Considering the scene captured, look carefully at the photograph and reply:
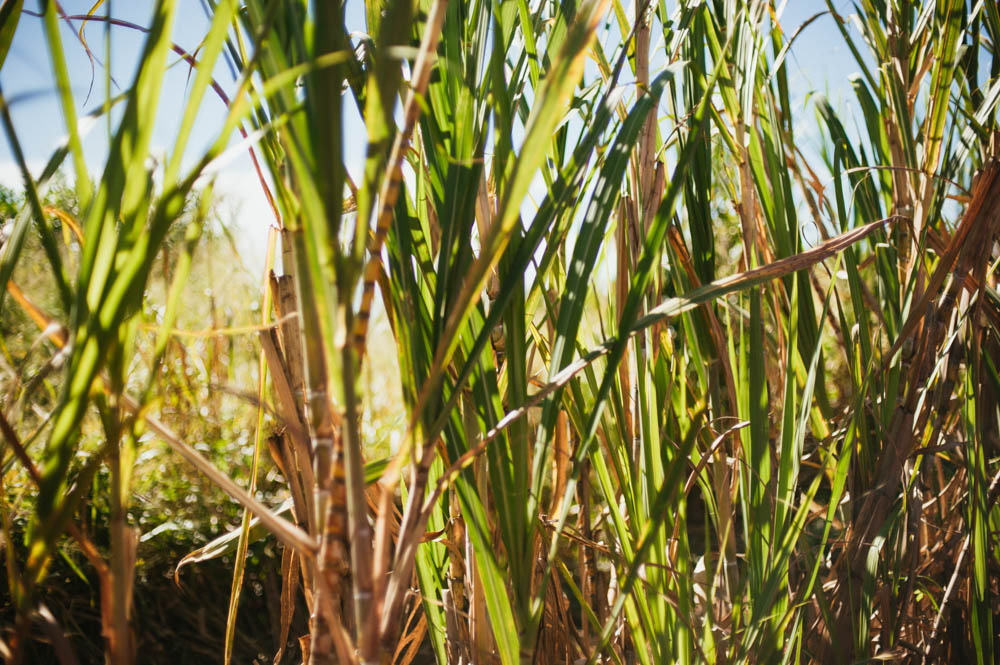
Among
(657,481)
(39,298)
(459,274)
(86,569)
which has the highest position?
(39,298)

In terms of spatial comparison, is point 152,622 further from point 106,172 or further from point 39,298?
point 106,172

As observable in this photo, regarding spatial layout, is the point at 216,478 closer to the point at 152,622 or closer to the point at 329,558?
the point at 329,558

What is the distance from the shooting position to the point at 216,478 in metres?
0.22

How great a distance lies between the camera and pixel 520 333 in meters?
0.31

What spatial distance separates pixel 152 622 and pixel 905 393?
1.29 metres

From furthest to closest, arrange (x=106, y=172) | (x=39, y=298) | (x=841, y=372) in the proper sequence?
(x=841, y=372)
(x=39, y=298)
(x=106, y=172)

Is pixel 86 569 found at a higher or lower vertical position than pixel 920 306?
lower

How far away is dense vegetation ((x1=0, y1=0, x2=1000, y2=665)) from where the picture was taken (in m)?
0.19

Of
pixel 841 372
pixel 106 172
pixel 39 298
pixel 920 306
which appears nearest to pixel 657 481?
pixel 920 306

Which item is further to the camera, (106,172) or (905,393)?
(905,393)

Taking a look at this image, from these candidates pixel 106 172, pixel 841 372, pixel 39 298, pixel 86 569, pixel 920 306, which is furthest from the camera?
pixel 841 372

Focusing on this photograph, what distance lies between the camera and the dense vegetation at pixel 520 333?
0.64 ft

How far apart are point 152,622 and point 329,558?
4.12 ft

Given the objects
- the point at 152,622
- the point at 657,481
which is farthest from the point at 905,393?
the point at 152,622
